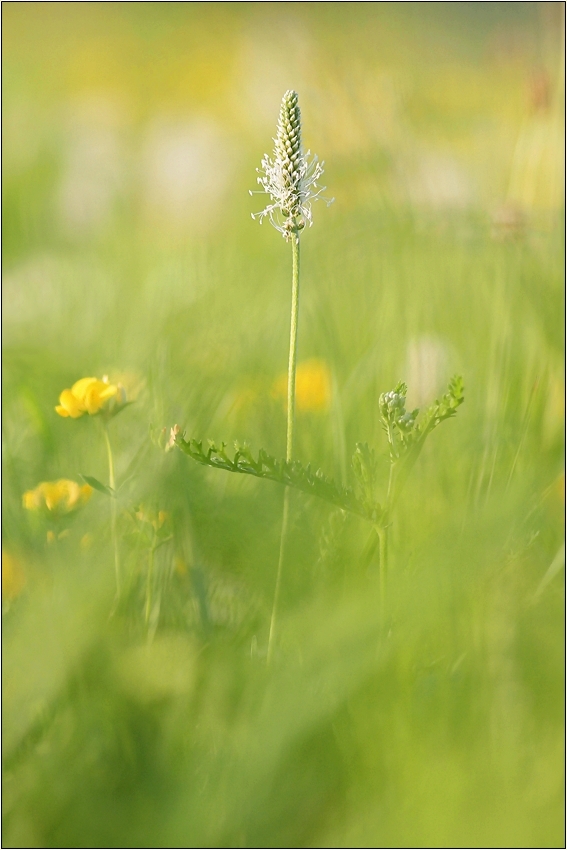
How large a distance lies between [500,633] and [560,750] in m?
0.10

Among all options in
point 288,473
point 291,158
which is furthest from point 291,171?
point 288,473

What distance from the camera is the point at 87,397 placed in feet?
2.89

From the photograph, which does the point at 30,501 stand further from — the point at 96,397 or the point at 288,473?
the point at 288,473

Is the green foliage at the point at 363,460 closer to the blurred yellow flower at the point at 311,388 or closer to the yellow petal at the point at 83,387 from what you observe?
the yellow petal at the point at 83,387

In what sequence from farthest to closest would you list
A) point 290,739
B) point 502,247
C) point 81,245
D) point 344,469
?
point 81,245
point 502,247
point 344,469
point 290,739

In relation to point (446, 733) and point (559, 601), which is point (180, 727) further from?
point (559, 601)

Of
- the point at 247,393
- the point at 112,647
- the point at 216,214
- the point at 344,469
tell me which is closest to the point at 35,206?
the point at 216,214

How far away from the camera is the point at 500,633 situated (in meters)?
0.62

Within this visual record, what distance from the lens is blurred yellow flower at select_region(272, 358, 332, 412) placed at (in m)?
1.14

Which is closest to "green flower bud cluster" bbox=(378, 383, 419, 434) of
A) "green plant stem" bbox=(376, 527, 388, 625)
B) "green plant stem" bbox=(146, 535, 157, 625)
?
"green plant stem" bbox=(376, 527, 388, 625)

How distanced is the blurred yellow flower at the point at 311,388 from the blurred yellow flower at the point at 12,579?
44cm

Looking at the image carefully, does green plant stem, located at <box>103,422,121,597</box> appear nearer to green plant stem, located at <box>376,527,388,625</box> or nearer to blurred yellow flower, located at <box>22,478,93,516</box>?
blurred yellow flower, located at <box>22,478,93,516</box>

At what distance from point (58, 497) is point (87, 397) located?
12 cm

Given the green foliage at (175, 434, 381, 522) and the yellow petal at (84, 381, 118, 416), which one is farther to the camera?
the yellow petal at (84, 381, 118, 416)
